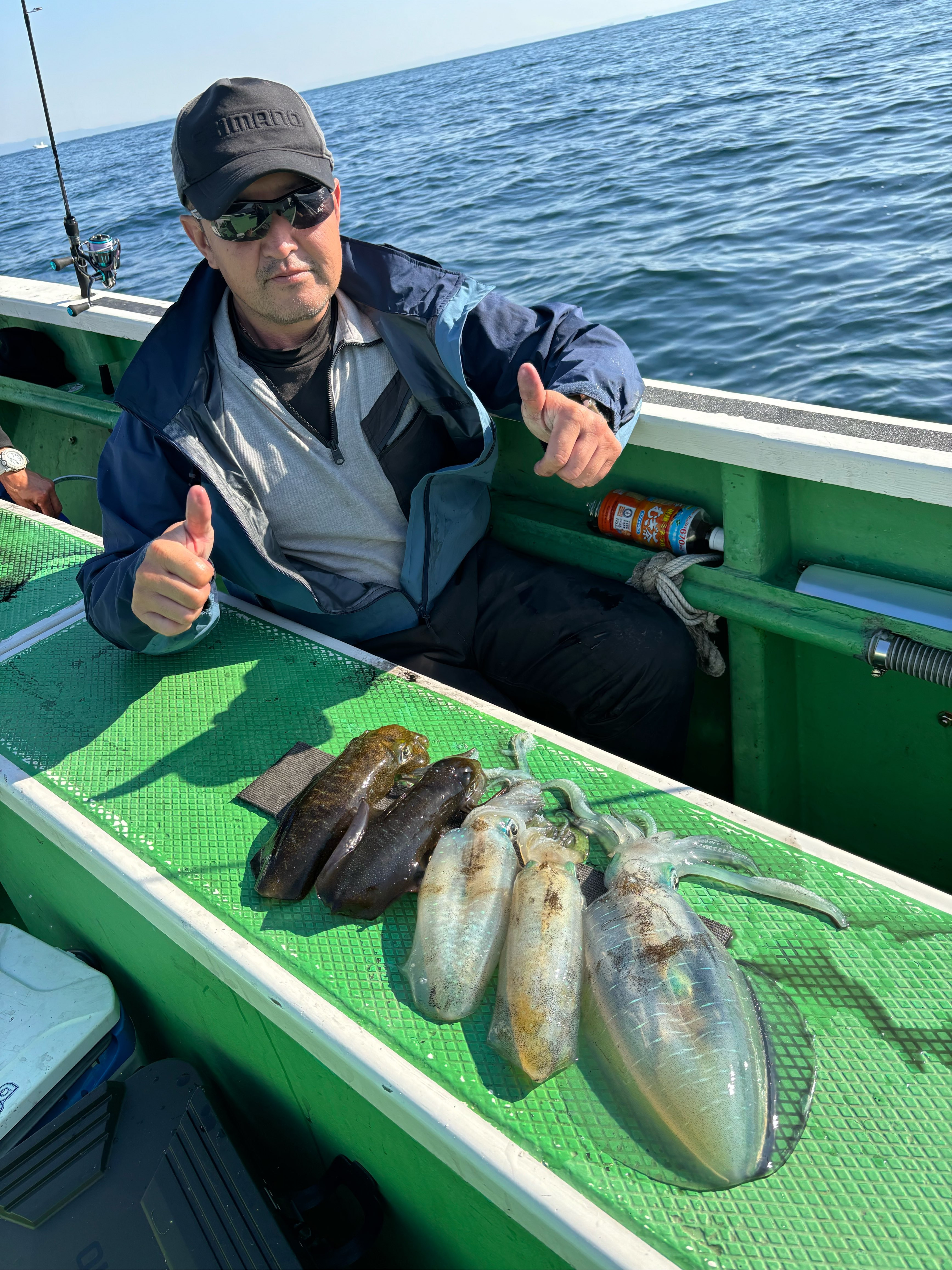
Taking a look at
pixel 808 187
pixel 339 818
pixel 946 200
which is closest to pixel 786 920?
pixel 339 818

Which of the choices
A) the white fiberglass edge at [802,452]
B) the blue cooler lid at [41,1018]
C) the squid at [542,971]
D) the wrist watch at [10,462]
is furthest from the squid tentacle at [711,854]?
the wrist watch at [10,462]

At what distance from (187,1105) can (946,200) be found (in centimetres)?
1199

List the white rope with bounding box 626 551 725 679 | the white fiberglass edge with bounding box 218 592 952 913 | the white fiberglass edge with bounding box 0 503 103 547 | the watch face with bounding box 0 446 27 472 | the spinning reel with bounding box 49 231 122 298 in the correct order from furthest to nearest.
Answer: the spinning reel with bounding box 49 231 122 298
the watch face with bounding box 0 446 27 472
the white fiberglass edge with bounding box 0 503 103 547
the white rope with bounding box 626 551 725 679
the white fiberglass edge with bounding box 218 592 952 913

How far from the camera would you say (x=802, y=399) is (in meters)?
7.27

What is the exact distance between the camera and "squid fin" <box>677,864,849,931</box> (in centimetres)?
174

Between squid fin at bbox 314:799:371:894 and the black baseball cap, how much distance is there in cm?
166

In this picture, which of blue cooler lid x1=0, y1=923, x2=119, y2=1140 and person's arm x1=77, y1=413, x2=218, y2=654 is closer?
blue cooler lid x1=0, y1=923, x2=119, y2=1140

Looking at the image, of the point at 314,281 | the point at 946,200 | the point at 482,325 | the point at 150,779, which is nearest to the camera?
the point at 150,779

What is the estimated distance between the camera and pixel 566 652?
9.44 ft

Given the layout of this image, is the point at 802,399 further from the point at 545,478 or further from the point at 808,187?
the point at 808,187

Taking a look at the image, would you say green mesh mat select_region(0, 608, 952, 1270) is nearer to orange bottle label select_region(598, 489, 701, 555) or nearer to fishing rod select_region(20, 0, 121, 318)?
orange bottle label select_region(598, 489, 701, 555)

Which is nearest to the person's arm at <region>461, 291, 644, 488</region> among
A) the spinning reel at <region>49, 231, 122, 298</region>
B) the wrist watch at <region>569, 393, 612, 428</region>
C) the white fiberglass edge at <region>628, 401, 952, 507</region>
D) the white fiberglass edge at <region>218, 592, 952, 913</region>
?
the wrist watch at <region>569, 393, 612, 428</region>

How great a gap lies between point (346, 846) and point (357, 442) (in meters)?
1.35

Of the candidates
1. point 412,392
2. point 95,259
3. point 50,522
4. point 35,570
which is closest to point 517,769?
point 412,392
